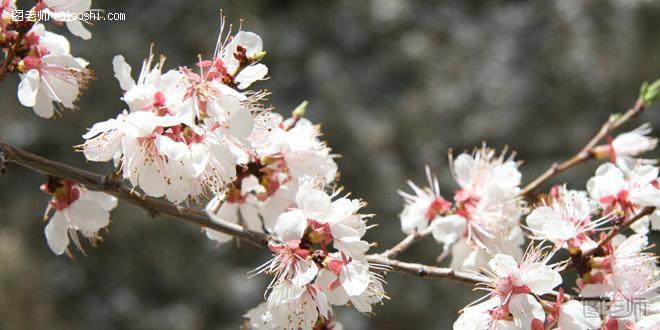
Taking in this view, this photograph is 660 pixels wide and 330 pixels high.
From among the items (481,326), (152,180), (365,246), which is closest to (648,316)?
(481,326)

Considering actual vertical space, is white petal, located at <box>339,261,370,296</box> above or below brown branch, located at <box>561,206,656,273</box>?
below

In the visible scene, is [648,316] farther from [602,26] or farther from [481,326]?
[602,26]

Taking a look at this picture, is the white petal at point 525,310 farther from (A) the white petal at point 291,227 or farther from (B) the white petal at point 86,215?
(B) the white petal at point 86,215

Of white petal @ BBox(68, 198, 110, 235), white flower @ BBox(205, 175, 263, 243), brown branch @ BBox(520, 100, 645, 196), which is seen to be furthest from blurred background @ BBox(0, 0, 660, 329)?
white petal @ BBox(68, 198, 110, 235)

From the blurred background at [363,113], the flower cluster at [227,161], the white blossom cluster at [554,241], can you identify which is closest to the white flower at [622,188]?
the white blossom cluster at [554,241]

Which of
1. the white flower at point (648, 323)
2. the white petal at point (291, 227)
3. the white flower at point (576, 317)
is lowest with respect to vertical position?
the white petal at point (291, 227)

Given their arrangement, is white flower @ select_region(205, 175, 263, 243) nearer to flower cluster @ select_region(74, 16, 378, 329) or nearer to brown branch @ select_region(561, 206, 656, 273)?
flower cluster @ select_region(74, 16, 378, 329)

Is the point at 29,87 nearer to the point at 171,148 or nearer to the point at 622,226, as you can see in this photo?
A: the point at 171,148
